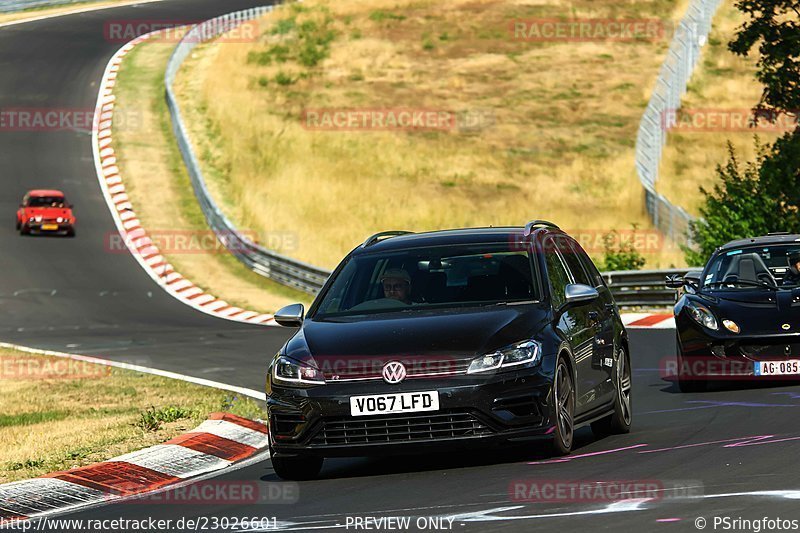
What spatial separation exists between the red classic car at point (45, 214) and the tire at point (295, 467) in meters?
29.9

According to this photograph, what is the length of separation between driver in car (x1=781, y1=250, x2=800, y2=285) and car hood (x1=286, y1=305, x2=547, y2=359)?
19.9 ft

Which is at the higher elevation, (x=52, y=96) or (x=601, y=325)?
(x=601, y=325)

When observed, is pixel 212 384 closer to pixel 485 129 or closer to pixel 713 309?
pixel 713 309

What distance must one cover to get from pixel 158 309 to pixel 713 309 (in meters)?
17.6

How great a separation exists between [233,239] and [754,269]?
23.3 meters

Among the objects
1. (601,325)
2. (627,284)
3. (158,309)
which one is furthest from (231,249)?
(601,325)

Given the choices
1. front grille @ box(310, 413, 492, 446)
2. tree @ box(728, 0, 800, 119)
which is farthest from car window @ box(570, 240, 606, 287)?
tree @ box(728, 0, 800, 119)

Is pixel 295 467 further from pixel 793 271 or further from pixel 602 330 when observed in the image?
pixel 793 271

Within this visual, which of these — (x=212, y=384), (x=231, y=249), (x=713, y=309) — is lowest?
(x=231, y=249)

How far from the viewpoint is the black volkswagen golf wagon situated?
9.34 metres

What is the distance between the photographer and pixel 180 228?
132 ft

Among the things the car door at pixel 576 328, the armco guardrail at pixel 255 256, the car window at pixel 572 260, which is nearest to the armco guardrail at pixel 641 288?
the armco guardrail at pixel 255 256

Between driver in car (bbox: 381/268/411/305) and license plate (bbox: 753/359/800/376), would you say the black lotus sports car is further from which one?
driver in car (bbox: 381/268/411/305)

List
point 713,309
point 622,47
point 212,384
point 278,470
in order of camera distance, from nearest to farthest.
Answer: point 278,470
point 713,309
point 212,384
point 622,47
